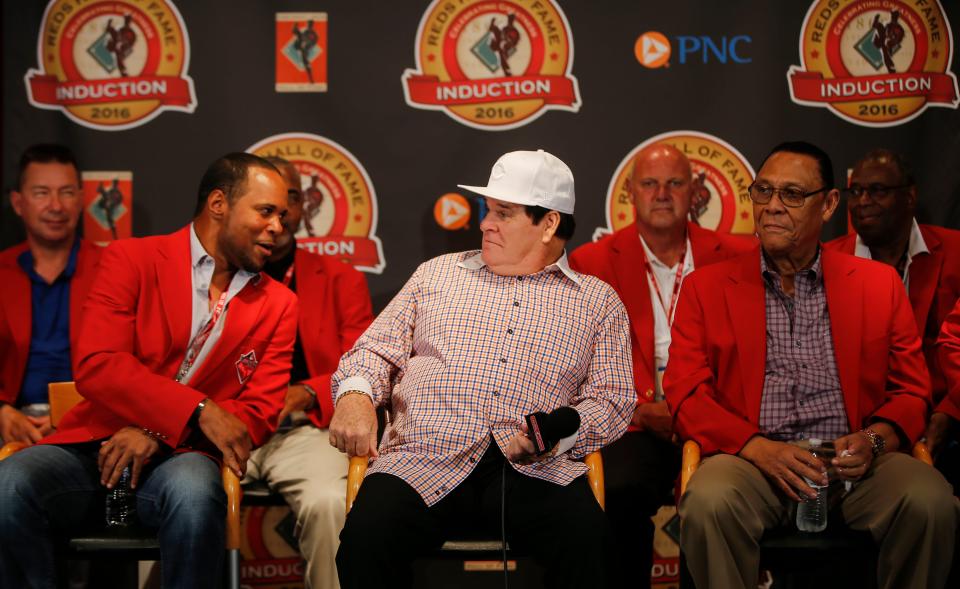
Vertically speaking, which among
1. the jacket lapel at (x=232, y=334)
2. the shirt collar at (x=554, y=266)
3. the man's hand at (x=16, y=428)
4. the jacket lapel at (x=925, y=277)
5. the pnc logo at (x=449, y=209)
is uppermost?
the pnc logo at (x=449, y=209)

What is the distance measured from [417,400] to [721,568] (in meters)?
1.06

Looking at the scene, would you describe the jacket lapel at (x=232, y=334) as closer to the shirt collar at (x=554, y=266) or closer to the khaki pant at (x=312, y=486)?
the khaki pant at (x=312, y=486)

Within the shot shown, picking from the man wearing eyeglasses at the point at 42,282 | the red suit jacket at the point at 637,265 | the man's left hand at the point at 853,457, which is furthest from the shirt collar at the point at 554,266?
the man wearing eyeglasses at the point at 42,282

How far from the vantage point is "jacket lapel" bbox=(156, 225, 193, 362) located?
339 cm

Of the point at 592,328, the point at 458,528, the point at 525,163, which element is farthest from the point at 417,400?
the point at 525,163

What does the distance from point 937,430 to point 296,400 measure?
2316mm

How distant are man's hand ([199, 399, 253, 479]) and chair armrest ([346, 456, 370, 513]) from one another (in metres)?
0.39

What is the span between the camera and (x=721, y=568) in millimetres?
2889

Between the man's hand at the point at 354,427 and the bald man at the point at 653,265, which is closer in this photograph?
the man's hand at the point at 354,427

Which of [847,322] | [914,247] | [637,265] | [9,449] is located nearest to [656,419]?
[637,265]

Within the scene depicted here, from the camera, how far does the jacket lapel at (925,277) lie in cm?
391

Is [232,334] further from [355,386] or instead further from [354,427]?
[354,427]

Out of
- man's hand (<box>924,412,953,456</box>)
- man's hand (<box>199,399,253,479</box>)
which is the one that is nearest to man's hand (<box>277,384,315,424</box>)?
man's hand (<box>199,399,253,479</box>)

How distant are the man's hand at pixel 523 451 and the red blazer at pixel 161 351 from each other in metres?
0.94
